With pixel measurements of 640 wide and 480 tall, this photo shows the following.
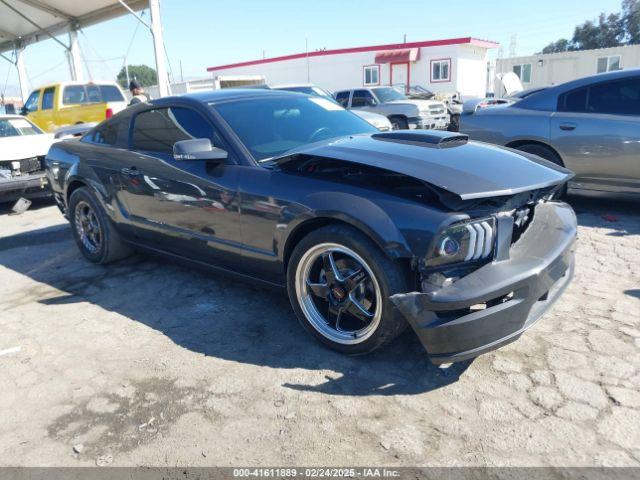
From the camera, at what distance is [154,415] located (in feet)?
8.30

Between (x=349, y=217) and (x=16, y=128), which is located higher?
(x=16, y=128)

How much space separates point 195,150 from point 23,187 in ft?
18.3

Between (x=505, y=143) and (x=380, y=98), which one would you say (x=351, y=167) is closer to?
(x=505, y=143)

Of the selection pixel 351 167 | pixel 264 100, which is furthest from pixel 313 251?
pixel 264 100

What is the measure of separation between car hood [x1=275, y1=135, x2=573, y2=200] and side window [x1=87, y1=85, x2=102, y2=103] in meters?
11.2

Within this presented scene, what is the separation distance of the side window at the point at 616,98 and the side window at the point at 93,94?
1121 cm

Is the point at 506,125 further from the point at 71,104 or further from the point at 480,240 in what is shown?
the point at 71,104

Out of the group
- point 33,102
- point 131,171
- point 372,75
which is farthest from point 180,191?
point 372,75

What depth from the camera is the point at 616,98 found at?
17.1 ft

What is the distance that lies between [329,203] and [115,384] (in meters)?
1.60

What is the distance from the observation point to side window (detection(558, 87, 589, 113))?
5.45 m

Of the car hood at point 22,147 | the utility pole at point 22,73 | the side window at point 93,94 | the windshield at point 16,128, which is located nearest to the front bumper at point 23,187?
the car hood at point 22,147

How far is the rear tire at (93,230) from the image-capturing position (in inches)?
182

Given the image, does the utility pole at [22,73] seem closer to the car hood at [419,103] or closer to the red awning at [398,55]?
the car hood at [419,103]
